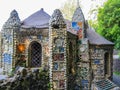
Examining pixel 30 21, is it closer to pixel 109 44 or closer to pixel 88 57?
pixel 88 57

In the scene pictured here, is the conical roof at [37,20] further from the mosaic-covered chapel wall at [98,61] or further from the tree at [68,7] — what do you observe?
the tree at [68,7]

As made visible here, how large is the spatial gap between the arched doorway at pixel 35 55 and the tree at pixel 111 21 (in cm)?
816

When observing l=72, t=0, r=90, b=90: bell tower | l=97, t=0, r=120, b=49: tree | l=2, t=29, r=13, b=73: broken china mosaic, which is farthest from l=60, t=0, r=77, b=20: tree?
l=2, t=29, r=13, b=73: broken china mosaic

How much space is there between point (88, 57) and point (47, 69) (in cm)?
448

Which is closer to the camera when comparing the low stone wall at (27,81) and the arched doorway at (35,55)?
the low stone wall at (27,81)

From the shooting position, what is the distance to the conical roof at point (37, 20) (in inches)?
862

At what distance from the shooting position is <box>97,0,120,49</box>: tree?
27709 mm

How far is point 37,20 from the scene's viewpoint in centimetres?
2278

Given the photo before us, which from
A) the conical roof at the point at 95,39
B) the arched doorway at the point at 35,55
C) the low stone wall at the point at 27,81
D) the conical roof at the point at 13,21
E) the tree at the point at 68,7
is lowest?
the low stone wall at the point at 27,81

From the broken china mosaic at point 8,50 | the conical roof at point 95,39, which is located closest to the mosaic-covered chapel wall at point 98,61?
the conical roof at point 95,39

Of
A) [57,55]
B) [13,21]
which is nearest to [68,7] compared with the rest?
[13,21]

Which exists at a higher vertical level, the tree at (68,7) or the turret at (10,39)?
the tree at (68,7)

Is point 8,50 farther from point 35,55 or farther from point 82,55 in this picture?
point 82,55

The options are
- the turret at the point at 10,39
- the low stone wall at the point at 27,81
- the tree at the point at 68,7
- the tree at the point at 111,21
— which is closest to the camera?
the low stone wall at the point at 27,81
